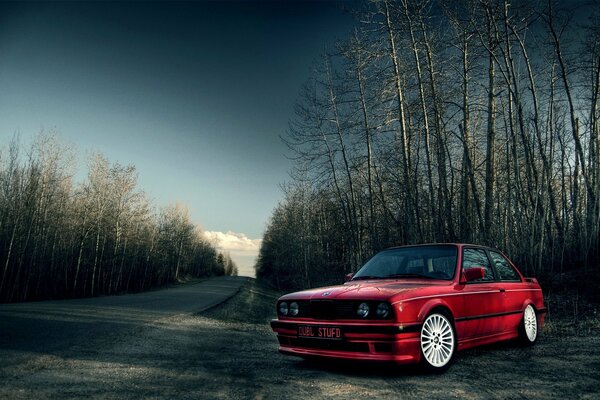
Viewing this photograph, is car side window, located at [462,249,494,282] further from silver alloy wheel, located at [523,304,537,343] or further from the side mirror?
silver alloy wheel, located at [523,304,537,343]

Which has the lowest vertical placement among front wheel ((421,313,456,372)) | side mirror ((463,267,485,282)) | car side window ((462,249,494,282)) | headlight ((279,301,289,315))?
front wheel ((421,313,456,372))

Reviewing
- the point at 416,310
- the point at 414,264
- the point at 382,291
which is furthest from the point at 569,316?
the point at 382,291

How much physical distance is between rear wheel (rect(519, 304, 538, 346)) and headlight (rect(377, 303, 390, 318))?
2.99 meters

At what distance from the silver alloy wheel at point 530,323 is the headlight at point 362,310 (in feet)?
10.3

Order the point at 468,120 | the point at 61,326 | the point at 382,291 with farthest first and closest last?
the point at 468,120, the point at 61,326, the point at 382,291

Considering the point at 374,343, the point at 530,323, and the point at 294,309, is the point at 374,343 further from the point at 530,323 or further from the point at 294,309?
the point at 530,323

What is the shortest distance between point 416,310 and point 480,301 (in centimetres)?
140

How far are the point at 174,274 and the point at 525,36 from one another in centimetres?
6318

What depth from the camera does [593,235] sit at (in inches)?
429

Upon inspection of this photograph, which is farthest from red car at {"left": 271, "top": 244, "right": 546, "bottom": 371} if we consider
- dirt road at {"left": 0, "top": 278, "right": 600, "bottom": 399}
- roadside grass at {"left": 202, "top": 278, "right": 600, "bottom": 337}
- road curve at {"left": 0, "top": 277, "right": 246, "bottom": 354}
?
road curve at {"left": 0, "top": 277, "right": 246, "bottom": 354}

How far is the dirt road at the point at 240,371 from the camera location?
3506 millimetres

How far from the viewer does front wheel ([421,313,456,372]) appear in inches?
165

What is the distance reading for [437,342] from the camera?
14.2 feet

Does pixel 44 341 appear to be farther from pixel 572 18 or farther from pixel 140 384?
pixel 572 18
